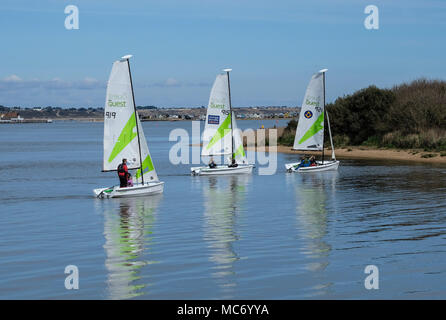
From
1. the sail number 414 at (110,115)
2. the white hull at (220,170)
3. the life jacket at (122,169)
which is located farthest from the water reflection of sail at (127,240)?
the white hull at (220,170)

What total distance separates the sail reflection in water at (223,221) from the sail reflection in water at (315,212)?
2.15 metres

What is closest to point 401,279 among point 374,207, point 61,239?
point 61,239

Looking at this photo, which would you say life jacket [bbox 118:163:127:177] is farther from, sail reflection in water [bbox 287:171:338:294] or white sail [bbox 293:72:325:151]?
white sail [bbox 293:72:325:151]

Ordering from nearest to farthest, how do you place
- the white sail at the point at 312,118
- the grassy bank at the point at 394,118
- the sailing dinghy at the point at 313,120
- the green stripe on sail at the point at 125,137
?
the green stripe on sail at the point at 125,137 < the sailing dinghy at the point at 313,120 < the white sail at the point at 312,118 < the grassy bank at the point at 394,118

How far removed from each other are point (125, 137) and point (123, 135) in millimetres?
154

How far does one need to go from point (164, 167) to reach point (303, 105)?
1422cm

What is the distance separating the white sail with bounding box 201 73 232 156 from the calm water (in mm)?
10096

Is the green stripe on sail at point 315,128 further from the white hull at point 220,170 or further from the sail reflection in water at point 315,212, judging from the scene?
the white hull at point 220,170

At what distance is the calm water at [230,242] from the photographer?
16.2m

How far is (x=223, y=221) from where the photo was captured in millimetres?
26719

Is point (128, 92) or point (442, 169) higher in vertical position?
point (128, 92)

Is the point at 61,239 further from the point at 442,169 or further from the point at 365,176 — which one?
the point at 442,169

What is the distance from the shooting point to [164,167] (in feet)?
199

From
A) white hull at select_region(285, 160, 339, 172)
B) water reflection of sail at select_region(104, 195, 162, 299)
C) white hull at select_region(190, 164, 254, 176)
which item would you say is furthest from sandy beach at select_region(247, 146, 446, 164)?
water reflection of sail at select_region(104, 195, 162, 299)
